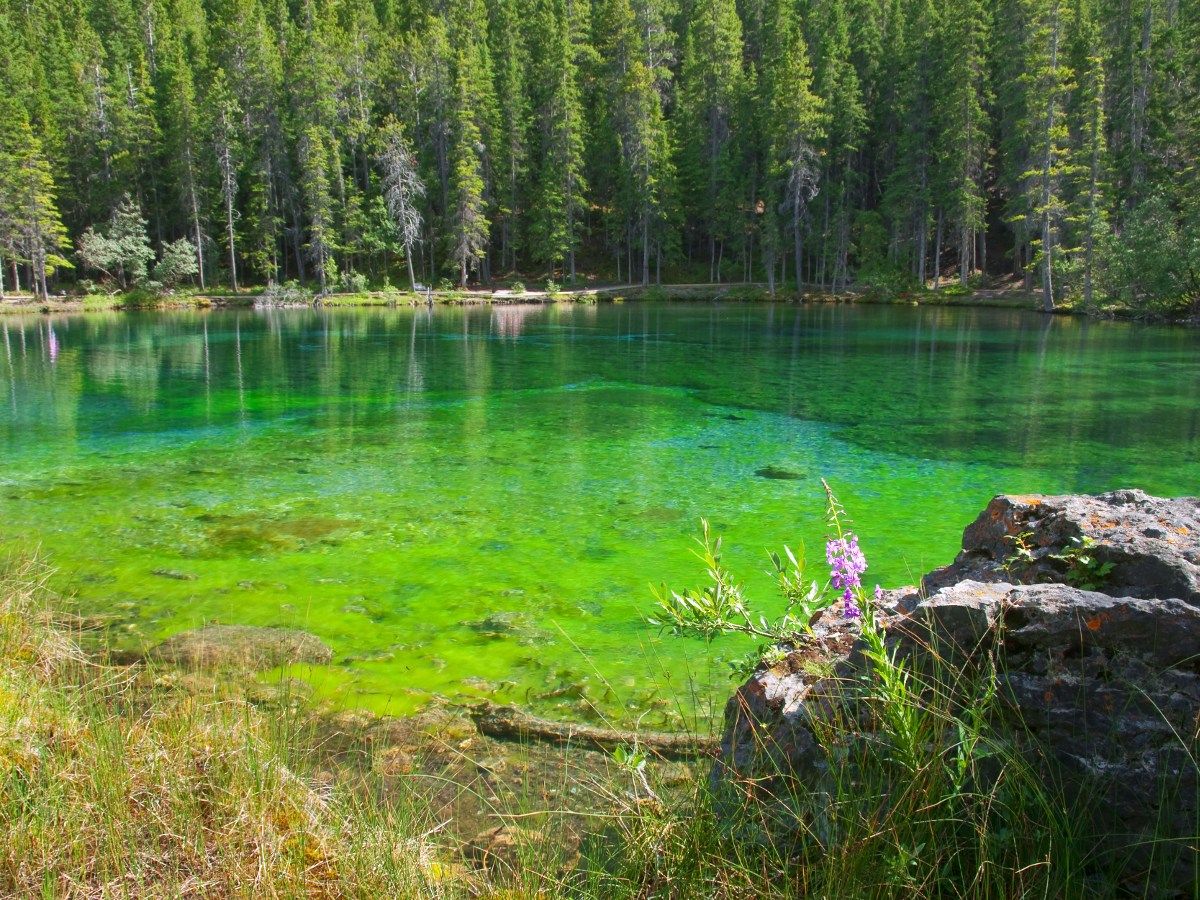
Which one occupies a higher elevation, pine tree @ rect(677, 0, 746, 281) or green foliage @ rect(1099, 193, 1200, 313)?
pine tree @ rect(677, 0, 746, 281)

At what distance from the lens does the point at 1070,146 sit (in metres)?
45.9

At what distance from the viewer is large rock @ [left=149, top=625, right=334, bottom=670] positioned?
549cm

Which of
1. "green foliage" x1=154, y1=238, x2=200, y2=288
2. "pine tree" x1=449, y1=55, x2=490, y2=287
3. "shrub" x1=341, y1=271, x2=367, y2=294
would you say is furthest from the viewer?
"pine tree" x1=449, y1=55, x2=490, y2=287

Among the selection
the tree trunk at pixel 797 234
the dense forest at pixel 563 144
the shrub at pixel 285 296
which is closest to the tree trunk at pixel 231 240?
the dense forest at pixel 563 144

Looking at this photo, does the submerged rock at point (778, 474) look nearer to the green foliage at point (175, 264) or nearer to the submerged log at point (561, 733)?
the submerged log at point (561, 733)

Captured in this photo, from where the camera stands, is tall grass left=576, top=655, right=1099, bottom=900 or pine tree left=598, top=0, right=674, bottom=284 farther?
pine tree left=598, top=0, right=674, bottom=284

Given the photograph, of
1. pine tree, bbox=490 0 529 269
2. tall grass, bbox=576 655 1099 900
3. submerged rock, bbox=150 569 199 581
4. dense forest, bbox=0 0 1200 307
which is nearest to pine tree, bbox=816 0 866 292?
dense forest, bbox=0 0 1200 307

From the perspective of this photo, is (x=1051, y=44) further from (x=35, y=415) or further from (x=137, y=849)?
(x=137, y=849)

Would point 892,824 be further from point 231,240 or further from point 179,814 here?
point 231,240

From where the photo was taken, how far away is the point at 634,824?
110 inches

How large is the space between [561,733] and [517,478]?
254 inches

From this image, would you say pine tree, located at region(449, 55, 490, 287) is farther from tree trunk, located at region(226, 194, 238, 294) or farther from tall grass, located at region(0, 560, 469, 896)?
tall grass, located at region(0, 560, 469, 896)

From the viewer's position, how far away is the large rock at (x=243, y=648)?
549cm

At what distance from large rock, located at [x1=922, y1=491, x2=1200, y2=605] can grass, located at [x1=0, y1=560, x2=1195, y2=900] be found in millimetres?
733
